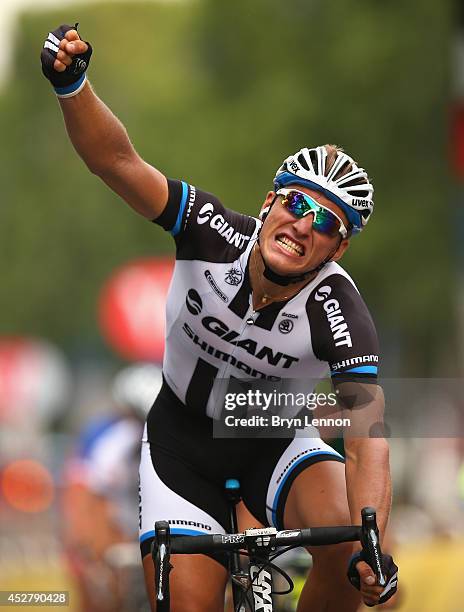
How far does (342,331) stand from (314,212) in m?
0.52

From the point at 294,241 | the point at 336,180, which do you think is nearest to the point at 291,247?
the point at 294,241

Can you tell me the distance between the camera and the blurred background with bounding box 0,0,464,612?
10.4 meters

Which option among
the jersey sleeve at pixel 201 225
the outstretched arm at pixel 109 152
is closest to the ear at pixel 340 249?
the jersey sleeve at pixel 201 225

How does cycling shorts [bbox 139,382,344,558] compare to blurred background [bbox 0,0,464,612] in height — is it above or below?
below

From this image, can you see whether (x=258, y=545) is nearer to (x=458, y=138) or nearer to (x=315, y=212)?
(x=315, y=212)

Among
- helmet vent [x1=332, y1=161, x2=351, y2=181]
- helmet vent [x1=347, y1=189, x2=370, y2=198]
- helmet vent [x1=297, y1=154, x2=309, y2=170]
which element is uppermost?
helmet vent [x1=297, y1=154, x2=309, y2=170]

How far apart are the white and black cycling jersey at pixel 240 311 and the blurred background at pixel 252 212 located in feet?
7.84

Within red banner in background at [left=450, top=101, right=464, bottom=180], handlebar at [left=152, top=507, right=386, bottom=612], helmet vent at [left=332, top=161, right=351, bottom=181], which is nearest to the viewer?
handlebar at [left=152, top=507, right=386, bottom=612]

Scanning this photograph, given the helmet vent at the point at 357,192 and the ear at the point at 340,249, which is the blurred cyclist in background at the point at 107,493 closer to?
the ear at the point at 340,249

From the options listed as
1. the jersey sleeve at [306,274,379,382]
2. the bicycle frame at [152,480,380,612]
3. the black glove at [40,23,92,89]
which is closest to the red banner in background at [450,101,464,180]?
the jersey sleeve at [306,274,379,382]

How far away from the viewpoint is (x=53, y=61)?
17.2ft

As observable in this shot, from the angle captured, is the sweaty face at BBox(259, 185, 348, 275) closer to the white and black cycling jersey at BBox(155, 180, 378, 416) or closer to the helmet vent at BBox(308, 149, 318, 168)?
the helmet vent at BBox(308, 149, 318, 168)

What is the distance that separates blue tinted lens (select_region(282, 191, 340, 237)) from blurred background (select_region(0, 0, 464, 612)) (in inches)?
108

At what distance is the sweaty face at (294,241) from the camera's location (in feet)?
18.4
